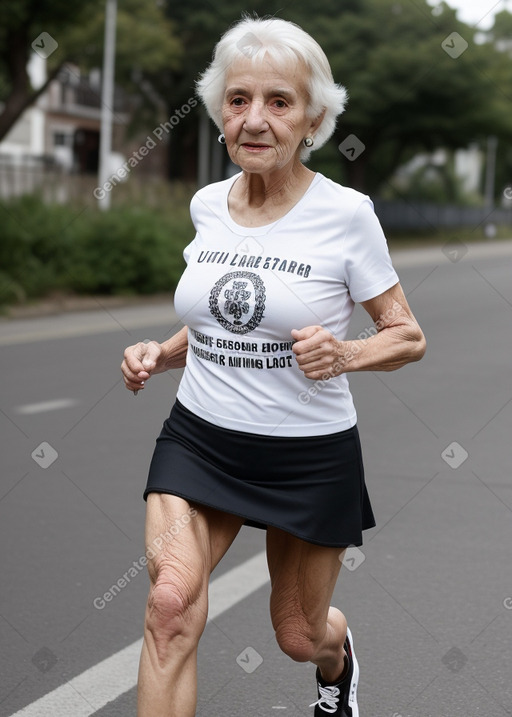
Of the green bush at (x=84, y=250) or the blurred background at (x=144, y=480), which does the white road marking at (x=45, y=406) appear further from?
the green bush at (x=84, y=250)

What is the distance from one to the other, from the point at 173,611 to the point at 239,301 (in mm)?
761

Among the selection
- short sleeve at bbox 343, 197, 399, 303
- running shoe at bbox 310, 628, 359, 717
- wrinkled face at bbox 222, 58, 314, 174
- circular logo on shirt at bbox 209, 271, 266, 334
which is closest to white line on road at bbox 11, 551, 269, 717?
running shoe at bbox 310, 628, 359, 717

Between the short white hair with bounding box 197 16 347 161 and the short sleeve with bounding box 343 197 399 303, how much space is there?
27cm

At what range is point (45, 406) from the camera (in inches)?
377

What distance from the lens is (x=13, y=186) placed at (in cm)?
2333

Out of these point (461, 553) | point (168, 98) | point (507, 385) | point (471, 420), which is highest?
point (461, 553)

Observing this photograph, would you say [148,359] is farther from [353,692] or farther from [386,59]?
[386,59]

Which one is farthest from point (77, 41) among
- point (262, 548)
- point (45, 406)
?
point (262, 548)

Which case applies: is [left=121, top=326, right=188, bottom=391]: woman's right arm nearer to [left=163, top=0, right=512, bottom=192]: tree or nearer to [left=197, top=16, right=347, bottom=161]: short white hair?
[left=197, top=16, right=347, bottom=161]: short white hair

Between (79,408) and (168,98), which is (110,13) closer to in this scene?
(168,98)

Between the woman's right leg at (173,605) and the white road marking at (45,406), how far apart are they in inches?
253

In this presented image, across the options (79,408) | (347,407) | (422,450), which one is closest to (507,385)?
(422,450)

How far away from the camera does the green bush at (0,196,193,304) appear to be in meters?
18.4

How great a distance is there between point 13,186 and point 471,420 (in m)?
16.0
